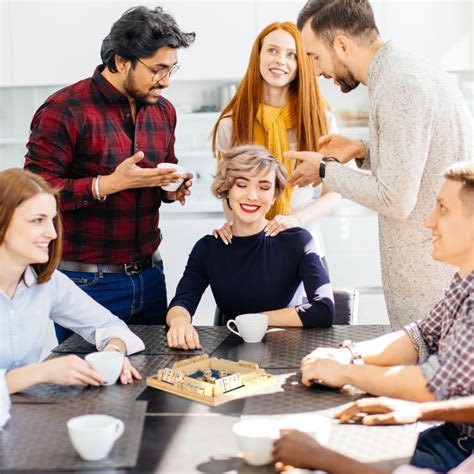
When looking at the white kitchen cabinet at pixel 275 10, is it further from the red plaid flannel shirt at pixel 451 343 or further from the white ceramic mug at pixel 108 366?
the white ceramic mug at pixel 108 366

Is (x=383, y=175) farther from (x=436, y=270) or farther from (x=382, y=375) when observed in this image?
(x=382, y=375)

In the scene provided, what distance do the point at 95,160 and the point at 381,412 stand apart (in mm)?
1386

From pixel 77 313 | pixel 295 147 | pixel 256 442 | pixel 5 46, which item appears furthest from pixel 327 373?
pixel 5 46

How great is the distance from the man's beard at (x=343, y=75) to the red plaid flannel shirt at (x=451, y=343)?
0.74 m

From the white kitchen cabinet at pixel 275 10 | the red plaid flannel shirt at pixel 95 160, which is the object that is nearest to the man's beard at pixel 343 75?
the red plaid flannel shirt at pixel 95 160

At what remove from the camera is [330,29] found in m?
2.09

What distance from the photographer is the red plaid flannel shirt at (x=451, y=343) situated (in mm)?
1477

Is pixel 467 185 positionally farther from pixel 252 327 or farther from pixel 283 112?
pixel 283 112

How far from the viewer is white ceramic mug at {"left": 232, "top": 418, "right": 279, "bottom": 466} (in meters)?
1.25

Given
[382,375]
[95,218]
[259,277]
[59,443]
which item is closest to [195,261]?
[259,277]

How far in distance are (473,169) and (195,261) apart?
105 centimetres

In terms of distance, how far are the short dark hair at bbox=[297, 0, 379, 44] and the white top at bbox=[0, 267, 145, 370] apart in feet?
3.18

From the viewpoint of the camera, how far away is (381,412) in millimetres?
1451

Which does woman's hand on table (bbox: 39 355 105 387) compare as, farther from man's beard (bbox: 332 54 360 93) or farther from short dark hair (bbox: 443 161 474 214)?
man's beard (bbox: 332 54 360 93)
